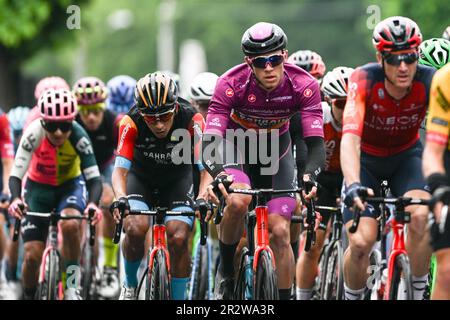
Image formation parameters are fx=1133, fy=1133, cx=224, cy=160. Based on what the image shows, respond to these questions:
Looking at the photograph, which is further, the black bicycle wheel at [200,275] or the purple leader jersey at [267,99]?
the black bicycle wheel at [200,275]

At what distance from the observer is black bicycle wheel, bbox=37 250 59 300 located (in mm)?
10695

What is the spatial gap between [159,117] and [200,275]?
2602 millimetres

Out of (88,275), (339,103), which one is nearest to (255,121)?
(339,103)

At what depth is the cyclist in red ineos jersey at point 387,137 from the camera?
8430 mm

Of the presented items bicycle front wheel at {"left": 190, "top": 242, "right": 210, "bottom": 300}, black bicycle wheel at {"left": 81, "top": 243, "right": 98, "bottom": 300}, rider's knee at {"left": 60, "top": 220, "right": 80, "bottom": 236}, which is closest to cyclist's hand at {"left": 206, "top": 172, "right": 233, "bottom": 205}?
rider's knee at {"left": 60, "top": 220, "right": 80, "bottom": 236}

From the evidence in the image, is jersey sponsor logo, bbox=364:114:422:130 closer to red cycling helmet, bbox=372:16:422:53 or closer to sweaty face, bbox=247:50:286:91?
red cycling helmet, bbox=372:16:422:53

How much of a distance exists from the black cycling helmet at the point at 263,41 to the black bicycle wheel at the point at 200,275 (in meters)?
3.17

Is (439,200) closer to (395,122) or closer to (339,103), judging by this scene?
(395,122)

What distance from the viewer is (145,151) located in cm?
1022

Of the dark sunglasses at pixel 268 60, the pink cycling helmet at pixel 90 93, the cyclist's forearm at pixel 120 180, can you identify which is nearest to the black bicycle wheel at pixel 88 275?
the pink cycling helmet at pixel 90 93

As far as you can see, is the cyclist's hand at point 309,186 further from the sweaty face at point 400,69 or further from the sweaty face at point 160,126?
the sweaty face at point 160,126

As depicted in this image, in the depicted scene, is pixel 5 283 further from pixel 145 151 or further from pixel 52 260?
pixel 145 151

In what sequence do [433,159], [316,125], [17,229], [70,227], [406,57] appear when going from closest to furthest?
[433,159] < [406,57] < [316,125] < [17,229] < [70,227]

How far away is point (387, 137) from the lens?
9.15 metres
